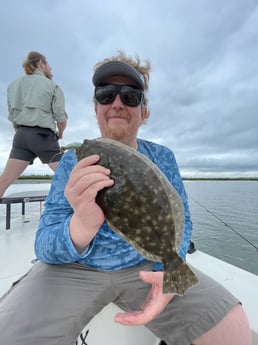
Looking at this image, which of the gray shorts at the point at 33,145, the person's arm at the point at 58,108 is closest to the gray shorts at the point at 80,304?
the gray shorts at the point at 33,145

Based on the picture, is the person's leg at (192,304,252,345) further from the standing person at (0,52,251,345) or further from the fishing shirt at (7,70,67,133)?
the fishing shirt at (7,70,67,133)

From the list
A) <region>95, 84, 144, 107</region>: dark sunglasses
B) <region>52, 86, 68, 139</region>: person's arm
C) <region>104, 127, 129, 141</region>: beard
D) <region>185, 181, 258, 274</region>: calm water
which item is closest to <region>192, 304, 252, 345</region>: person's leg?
<region>104, 127, 129, 141</region>: beard

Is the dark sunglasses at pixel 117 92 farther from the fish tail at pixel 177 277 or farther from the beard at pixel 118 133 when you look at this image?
the fish tail at pixel 177 277

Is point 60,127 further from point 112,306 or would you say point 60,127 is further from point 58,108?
point 112,306

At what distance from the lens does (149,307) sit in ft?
3.98

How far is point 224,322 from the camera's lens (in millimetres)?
1372

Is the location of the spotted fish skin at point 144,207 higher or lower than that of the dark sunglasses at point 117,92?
lower

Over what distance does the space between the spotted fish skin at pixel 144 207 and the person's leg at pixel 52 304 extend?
62 centimetres

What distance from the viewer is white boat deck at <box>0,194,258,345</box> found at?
1.71 meters

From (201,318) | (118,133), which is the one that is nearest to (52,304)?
(201,318)

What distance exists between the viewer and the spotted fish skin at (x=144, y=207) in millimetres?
1033

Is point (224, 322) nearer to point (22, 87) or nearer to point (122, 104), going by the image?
point (122, 104)

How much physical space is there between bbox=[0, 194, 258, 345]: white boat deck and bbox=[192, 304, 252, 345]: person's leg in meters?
0.36

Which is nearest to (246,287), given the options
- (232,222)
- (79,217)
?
(79,217)
